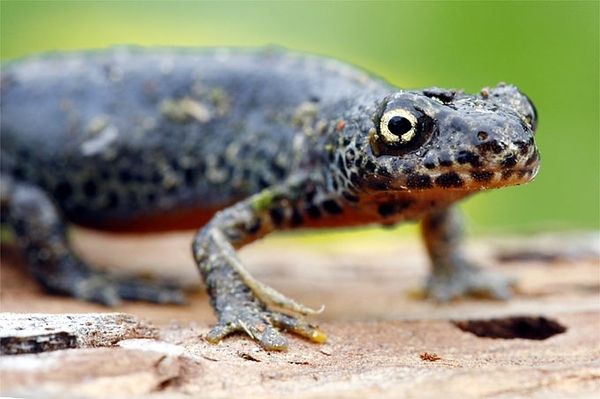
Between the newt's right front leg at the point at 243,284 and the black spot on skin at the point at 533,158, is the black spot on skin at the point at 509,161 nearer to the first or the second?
the black spot on skin at the point at 533,158

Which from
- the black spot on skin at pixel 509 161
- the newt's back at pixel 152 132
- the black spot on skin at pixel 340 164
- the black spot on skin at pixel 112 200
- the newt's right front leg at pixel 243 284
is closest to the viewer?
the black spot on skin at pixel 509 161

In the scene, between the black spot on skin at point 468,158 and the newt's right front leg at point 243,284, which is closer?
the black spot on skin at point 468,158

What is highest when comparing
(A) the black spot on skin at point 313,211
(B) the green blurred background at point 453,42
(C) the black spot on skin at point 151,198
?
(B) the green blurred background at point 453,42

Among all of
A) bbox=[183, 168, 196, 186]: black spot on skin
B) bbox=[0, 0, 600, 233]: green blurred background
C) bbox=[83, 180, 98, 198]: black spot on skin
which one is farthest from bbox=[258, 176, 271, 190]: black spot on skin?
bbox=[0, 0, 600, 233]: green blurred background

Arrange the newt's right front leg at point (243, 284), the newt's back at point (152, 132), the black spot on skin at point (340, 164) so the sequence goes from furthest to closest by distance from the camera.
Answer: the newt's back at point (152, 132) → the black spot on skin at point (340, 164) → the newt's right front leg at point (243, 284)

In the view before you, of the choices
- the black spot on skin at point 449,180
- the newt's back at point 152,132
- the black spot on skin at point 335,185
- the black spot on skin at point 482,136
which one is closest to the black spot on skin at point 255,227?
the black spot on skin at point 335,185

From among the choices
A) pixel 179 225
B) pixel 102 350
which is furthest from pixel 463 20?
pixel 102 350
